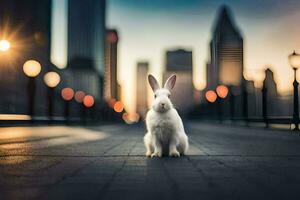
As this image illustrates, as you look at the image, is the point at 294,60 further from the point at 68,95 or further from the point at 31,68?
the point at 68,95

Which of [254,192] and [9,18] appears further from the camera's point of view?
[9,18]

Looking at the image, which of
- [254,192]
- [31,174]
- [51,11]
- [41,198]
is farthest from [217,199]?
[51,11]

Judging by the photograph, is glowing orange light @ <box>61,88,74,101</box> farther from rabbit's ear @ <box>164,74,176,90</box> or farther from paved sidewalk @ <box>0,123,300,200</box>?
paved sidewalk @ <box>0,123,300,200</box>

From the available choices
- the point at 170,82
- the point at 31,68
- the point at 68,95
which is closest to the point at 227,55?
the point at 68,95

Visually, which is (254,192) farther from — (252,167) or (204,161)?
(204,161)

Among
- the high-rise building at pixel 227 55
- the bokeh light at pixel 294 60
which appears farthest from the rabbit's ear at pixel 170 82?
the high-rise building at pixel 227 55

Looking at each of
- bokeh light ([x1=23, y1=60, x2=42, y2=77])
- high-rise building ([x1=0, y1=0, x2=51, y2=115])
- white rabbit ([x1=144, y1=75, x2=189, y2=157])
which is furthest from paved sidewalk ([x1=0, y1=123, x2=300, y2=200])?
high-rise building ([x1=0, y1=0, x2=51, y2=115])

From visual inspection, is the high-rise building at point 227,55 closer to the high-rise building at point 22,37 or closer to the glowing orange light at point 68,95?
the glowing orange light at point 68,95
